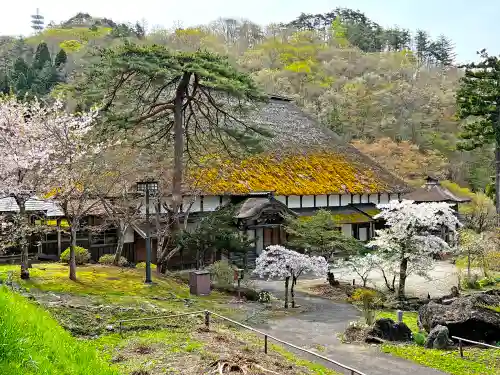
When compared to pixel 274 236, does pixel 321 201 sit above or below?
above

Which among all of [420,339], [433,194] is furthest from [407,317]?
[433,194]

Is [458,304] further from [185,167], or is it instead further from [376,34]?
[376,34]

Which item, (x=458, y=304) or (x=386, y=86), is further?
(x=386, y=86)

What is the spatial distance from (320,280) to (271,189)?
20.4ft

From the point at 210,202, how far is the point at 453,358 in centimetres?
1578

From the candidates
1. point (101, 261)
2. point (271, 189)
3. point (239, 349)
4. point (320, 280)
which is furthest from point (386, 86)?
point (239, 349)

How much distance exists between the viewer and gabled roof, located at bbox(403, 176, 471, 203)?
1334 inches

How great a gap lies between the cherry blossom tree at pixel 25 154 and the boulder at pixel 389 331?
34.1 feet

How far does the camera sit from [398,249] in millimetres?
19031

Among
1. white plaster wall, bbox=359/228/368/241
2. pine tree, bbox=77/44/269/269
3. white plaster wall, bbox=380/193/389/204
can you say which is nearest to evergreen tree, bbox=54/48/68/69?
pine tree, bbox=77/44/269/269

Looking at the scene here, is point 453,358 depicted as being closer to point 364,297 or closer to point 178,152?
point 364,297

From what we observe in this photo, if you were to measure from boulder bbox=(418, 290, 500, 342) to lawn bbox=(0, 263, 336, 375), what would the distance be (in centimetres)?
499

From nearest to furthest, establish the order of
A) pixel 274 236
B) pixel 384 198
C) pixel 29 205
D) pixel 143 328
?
pixel 143 328, pixel 29 205, pixel 274 236, pixel 384 198

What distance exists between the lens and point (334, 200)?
3036 cm
